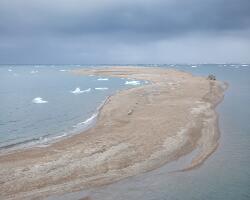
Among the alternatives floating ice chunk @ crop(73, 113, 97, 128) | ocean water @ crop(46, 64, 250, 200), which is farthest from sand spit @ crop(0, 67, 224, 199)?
floating ice chunk @ crop(73, 113, 97, 128)

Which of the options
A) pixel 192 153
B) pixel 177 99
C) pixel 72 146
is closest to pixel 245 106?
pixel 177 99

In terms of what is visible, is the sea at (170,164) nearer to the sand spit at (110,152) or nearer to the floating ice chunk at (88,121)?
the floating ice chunk at (88,121)

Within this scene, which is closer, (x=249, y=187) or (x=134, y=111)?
(x=249, y=187)

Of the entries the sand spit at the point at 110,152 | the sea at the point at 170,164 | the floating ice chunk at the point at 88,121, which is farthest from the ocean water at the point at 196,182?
the floating ice chunk at the point at 88,121

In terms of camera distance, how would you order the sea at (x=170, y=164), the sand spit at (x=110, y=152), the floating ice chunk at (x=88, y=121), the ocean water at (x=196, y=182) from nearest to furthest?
1. the ocean water at (x=196, y=182)
2. the sea at (x=170, y=164)
3. the sand spit at (x=110, y=152)
4. the floating ice chunk at (x=88, y=121)

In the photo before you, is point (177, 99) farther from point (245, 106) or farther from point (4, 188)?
point (4, 188)

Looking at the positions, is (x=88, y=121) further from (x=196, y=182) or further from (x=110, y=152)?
(x=196, y=182)

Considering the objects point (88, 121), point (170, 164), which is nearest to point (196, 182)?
point (170, 164)

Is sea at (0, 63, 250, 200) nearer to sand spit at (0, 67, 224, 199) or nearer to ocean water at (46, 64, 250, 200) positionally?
ocean water at (46, 64, 250, 200)
